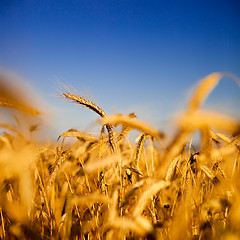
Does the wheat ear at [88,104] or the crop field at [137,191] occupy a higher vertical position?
the wheat ear at [88,104]

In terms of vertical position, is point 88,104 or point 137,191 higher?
point 88,104

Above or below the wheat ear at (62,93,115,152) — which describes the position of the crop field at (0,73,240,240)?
below

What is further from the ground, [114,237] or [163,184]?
[163,184]

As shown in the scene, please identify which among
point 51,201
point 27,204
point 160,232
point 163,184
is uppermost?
point 163,184

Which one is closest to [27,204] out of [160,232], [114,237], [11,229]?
[11,229]

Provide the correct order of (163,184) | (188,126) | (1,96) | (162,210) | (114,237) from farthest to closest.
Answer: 1. (1,96)
2. (162,210)
3. (114,237)
4. (163,184)
5. (188,126)

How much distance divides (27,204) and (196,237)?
1.10m

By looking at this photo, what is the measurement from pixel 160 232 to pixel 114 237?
0.99ft

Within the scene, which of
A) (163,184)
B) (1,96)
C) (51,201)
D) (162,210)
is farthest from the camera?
(51,201)

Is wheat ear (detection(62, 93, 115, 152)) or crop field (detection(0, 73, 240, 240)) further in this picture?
wheat ear (detection(62, 93, 115, 152))

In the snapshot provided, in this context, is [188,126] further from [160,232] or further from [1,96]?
[1,96]

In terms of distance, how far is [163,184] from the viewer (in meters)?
1.19

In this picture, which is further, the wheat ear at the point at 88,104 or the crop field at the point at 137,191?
the wheat ear at the point at 88,104

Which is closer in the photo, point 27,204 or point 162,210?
point 27,204
